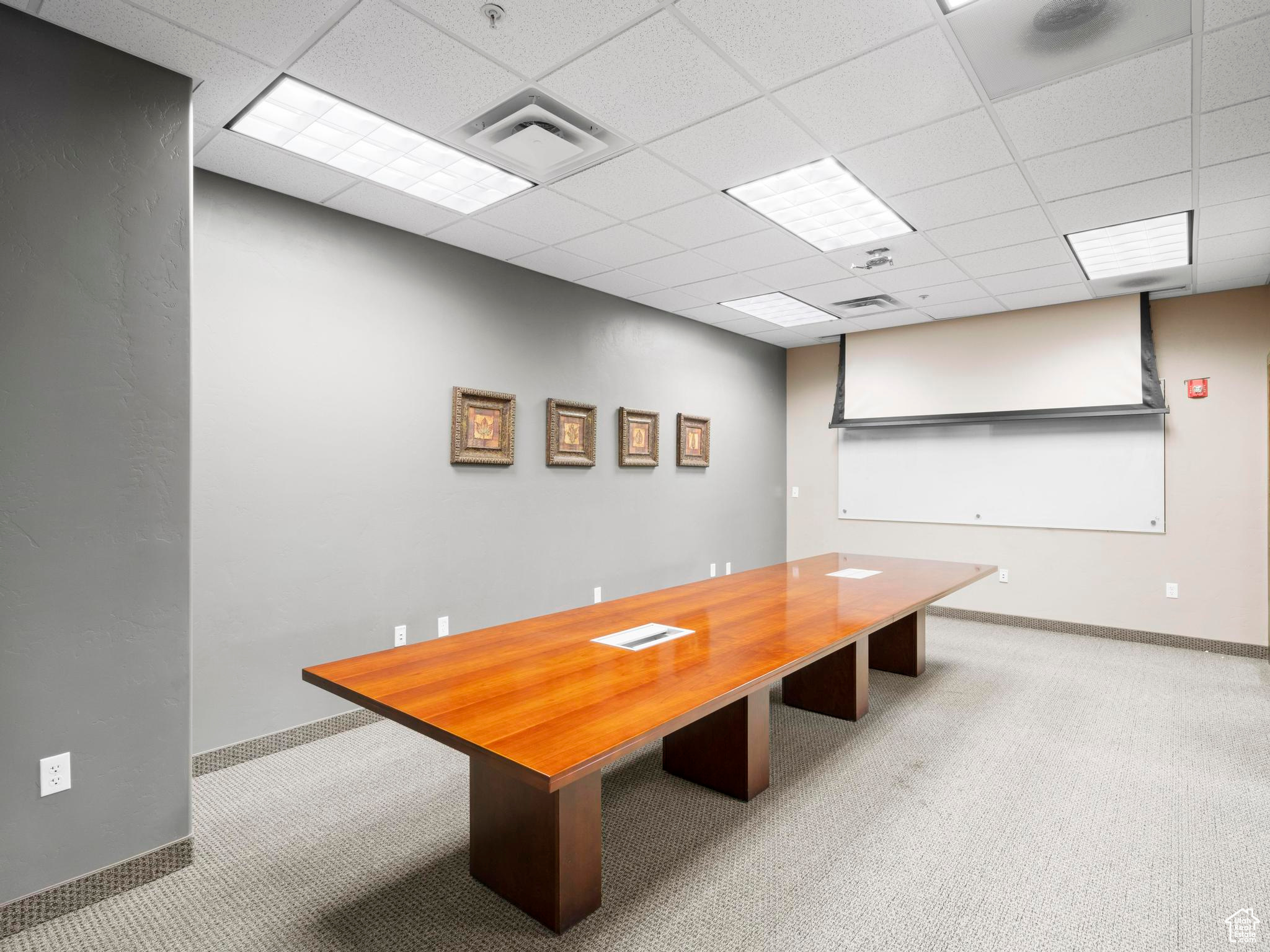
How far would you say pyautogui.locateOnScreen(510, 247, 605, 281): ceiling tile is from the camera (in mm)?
3807

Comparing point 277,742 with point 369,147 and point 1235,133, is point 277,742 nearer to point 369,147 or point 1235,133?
point 369,147

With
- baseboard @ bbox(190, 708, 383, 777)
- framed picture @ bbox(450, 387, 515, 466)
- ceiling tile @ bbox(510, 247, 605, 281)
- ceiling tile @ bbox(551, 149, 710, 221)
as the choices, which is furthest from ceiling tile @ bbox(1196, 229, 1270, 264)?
baseboard @ bbox(190, 708, 383, 777)

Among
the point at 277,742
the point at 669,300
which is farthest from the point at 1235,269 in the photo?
the point at 277,742

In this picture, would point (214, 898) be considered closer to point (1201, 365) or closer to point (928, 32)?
point (928, 32)

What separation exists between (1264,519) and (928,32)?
4.47m

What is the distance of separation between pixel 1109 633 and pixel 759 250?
397 centimetres

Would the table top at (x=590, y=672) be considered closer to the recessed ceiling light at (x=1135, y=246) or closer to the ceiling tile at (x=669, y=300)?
the recessed ceiling light at (x=1135, y=246)

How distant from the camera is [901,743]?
2.95 metres

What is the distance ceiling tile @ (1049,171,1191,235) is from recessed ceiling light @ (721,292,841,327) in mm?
1829

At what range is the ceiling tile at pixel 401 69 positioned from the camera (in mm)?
1873

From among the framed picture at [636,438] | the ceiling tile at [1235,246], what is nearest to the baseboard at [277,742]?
the framed picture at [636,438]

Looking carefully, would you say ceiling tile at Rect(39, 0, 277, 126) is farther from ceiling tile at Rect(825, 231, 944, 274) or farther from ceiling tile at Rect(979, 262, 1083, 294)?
ceiling tile at Rect(979, 262, 1083, 294)

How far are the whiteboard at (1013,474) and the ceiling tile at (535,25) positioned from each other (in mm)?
4768

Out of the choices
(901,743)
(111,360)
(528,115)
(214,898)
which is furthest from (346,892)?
(528,115)
